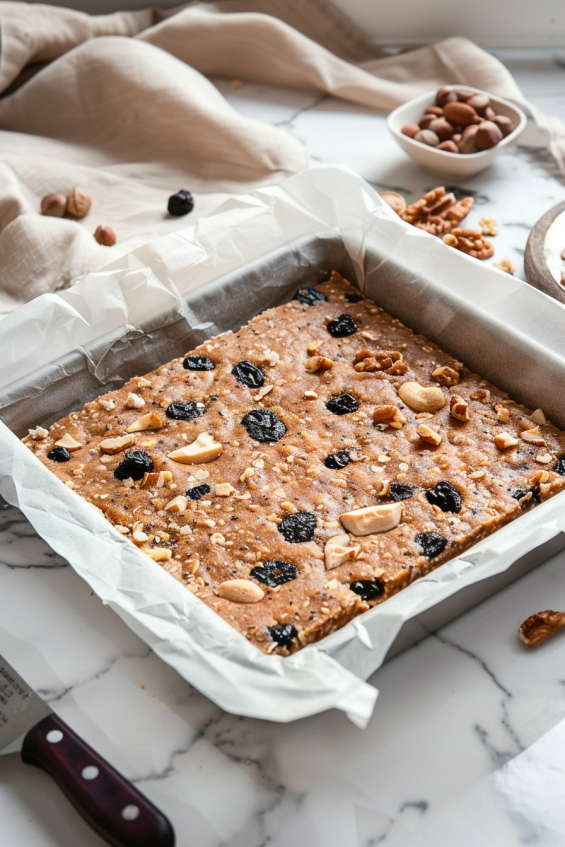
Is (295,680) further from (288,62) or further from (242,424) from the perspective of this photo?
(288,62)

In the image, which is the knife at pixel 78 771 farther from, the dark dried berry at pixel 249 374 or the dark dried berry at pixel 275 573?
the dark dried berry at pixel 249 374

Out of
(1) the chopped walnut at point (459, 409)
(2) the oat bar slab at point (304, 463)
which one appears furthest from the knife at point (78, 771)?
(1) the chopped walnut at point (459, 409)

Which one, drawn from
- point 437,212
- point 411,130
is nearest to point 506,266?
point 437,212

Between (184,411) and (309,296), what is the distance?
0.42 m

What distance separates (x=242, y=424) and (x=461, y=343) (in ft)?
1.52

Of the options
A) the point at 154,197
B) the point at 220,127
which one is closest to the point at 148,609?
the point at 154,197

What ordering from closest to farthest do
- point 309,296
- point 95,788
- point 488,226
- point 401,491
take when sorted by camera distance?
1. point 95,788
2. point 401,491
3. point 309,296
4. point 488,226

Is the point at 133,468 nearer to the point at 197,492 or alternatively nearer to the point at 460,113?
the point at 197,492

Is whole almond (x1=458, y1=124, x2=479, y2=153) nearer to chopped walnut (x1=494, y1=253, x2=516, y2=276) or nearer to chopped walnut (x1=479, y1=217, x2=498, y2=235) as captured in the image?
chopped walnut (x1=479, y1=217, x2=498, y2=235)

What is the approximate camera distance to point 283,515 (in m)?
1.41

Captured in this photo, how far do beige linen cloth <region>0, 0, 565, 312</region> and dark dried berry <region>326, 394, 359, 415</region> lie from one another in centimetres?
65

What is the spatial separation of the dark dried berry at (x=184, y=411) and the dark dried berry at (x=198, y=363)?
104 millimetres

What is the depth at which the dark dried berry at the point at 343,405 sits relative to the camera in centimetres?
160

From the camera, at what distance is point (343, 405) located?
1604 mm
